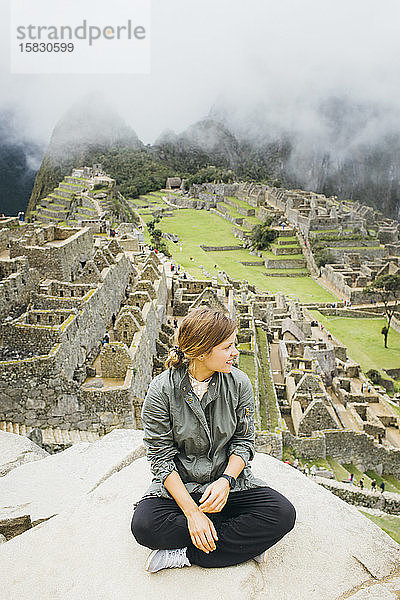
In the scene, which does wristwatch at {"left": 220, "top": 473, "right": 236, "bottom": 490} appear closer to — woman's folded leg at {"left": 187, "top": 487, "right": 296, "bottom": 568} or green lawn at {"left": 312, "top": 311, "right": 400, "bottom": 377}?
woman's folded leg at {"left": 187, "top": 487, "right": 296, "bottom": 568}

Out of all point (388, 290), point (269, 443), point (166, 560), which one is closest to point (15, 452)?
point (166, 560)

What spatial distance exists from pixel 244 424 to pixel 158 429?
601mm

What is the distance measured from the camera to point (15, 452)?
655cm

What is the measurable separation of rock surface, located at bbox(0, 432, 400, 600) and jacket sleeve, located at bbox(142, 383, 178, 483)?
579 mm

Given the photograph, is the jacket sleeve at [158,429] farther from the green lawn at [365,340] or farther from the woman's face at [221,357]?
the green lawn at [365,340]

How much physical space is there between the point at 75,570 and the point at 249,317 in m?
16.5

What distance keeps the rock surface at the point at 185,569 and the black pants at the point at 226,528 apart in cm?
10

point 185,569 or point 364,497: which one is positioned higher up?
point 185,569

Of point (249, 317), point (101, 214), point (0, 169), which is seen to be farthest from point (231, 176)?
point (249, 317)

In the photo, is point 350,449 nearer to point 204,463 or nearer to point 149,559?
point 204,463

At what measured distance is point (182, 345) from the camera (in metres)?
3.43

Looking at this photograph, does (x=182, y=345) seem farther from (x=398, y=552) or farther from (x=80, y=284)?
(x=80, y=284)

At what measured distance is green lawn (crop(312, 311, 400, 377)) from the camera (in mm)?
26064

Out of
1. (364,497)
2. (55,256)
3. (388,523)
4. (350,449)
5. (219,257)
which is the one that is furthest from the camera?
(219,257)
